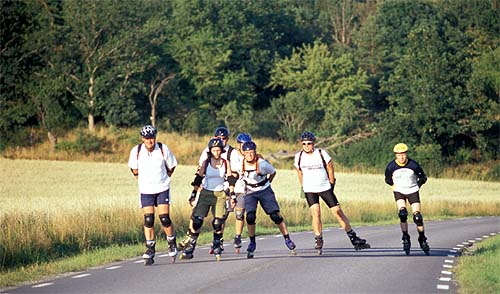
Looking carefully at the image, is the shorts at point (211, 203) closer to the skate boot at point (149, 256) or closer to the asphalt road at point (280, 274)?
the asphalt road at point (280, 274)

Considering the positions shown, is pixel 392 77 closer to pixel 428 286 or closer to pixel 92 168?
pixel 92 168

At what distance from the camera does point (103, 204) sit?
29266 millimetres

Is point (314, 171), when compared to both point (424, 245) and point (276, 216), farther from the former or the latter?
point (424, 245)

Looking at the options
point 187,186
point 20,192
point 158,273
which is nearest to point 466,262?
point 158,273

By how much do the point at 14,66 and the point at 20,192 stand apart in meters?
29.0

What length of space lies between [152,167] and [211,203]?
4.61 ft

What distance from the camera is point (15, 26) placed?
71812 millimetres

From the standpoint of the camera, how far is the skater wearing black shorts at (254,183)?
17844 mm

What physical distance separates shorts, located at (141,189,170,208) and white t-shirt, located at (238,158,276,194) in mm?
1432

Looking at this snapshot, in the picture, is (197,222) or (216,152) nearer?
(216,152)

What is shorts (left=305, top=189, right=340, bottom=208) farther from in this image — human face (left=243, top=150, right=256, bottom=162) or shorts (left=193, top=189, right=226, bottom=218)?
shorts (left=193, top=189, right=226, bottom=218)

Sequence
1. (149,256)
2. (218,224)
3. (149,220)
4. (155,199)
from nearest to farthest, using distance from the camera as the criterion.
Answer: (149,256), (149,220), (155,199), (218,224)

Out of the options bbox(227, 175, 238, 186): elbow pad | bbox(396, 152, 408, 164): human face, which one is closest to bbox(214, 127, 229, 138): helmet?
bbox(227, 175, 238, 186): elbow pad

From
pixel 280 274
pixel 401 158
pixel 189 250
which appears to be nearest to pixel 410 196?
pixel 401 158
